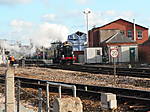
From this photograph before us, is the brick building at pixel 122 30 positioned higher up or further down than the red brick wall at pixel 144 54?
higher up

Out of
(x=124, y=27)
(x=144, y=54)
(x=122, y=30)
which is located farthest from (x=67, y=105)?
(x=124, y=27)

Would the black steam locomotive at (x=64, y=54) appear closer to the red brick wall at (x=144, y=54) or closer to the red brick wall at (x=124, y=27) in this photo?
the red brick wall at (x=144, y=54)

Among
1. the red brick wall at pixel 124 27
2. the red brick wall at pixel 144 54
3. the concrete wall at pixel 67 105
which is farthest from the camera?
the red brick wall at pixel 124 27

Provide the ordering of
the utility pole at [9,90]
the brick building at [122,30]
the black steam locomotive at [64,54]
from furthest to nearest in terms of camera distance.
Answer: the brick building at [122,30]
the black steam locomotive at [64,54]
the utility pole at [9,90]

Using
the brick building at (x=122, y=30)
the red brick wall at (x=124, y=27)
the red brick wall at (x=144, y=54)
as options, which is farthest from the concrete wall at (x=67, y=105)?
the red brick wall at (x=124, y=27)

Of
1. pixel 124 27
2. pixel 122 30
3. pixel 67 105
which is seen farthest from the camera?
pixel 124 27

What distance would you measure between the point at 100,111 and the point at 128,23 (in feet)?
180

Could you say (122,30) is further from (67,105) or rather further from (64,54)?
(67,105)

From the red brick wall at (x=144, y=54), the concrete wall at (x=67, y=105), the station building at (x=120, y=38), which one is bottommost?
the concrete wall at (x=67, y=105)

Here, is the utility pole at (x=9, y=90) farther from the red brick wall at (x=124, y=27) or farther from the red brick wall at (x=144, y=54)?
the red brick wall at (x=124, y=27)

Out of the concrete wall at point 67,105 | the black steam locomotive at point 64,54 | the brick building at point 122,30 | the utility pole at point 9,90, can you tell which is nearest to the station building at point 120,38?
the brick building at point 122,30

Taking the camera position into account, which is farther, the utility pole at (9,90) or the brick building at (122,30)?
the brick building at (122,30)

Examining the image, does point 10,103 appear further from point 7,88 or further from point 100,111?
point 100,111

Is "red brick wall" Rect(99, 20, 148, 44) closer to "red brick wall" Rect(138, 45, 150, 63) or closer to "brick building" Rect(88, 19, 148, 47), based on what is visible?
"brick building" Rect(88, 19, 148, 47)
